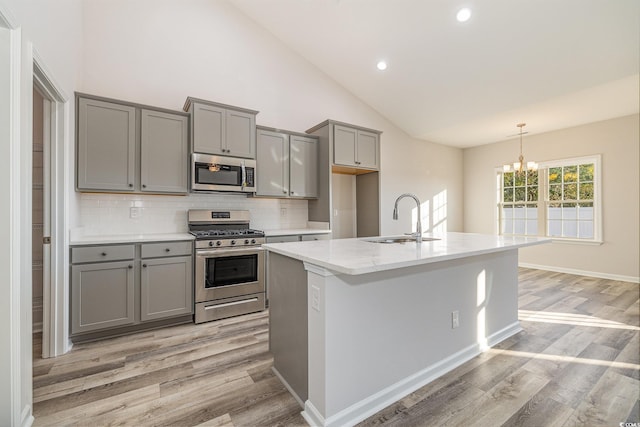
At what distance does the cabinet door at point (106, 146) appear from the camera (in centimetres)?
272

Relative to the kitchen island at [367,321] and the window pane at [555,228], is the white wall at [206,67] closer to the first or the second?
the kitchen island at [367,321]

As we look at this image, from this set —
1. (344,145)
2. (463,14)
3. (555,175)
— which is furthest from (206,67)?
(555,175)

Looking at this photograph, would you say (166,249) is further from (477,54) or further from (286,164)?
(477,54)

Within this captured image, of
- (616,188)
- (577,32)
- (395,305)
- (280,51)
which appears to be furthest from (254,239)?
(616,188)

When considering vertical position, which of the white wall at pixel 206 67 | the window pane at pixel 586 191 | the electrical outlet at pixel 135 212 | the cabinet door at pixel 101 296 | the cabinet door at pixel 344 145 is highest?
the white wall at pixel 206 67

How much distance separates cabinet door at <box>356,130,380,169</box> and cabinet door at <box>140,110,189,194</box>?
7.78ft

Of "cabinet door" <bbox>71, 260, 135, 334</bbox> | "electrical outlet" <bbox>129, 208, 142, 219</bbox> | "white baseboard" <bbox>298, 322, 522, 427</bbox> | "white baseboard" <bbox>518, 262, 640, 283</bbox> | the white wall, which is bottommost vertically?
"white baseboard" <bbox>298, 322, 522, 427</bbox>

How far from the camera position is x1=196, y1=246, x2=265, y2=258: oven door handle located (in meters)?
2.99

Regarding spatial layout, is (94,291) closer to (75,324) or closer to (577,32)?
(75,324)

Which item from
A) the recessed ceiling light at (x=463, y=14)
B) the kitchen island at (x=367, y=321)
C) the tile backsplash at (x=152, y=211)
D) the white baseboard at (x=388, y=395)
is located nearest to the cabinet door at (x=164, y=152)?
the tile backsplash at (x=152, y=211)

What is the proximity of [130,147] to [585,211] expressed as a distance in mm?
7198

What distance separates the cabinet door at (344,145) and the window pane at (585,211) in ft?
14.7

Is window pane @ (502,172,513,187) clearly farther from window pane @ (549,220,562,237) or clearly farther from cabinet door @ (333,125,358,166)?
cabinet door @ (333,125,358,166)

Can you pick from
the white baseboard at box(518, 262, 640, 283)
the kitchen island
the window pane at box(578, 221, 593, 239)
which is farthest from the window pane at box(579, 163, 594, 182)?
the kitchen island
